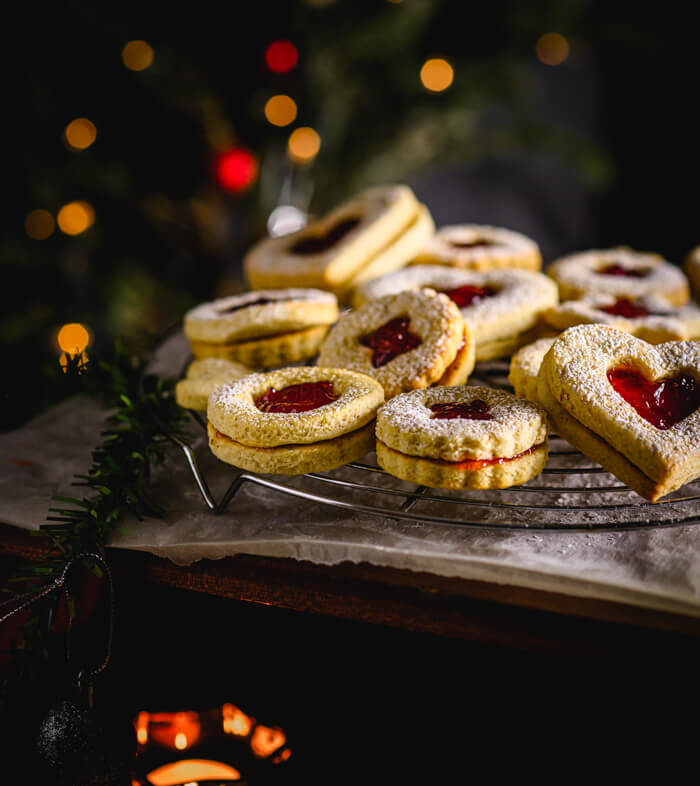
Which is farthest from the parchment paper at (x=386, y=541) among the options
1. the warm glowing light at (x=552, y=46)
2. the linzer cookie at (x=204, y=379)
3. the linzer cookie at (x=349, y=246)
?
the warm glowing light at (x=552, y=46)

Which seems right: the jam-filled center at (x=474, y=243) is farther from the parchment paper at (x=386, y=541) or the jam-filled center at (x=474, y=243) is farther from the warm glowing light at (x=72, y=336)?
the warm glowing light at (x=72, y=336)

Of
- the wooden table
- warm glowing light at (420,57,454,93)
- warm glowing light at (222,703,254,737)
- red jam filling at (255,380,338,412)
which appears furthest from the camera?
warm glowing light at (420,57,454,93)

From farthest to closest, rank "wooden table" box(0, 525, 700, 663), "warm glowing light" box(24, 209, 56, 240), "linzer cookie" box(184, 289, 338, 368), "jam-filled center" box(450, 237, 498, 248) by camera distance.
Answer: "warm glowing light" box(24, 209, 56, 240) → "jam-filled center" box(450, 237, 498, 248) → "linzer cookie" box(184, 289, 338, 368) → "wooden table" box(0, 525, 700, 663)

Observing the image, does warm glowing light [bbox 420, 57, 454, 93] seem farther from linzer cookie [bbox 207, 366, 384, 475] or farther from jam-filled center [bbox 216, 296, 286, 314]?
linzer cookie [bbox 207, 366, 384, 475]

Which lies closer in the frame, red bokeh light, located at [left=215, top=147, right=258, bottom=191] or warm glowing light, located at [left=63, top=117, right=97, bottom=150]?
warm glowing light, located at [left=63, top=117, right=97, bottom=150]

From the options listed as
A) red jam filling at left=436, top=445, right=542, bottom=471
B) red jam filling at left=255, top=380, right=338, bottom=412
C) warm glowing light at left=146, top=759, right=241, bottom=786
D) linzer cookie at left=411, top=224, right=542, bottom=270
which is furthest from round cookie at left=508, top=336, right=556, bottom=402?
warm glowing light at left=146, top=759, right=241, bottom=786

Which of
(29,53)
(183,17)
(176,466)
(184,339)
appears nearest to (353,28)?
(183,17)

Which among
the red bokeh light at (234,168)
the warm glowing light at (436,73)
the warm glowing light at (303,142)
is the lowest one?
the red bokeh light at (234,168)

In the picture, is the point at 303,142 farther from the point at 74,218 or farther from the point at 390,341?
the point at 390,341
